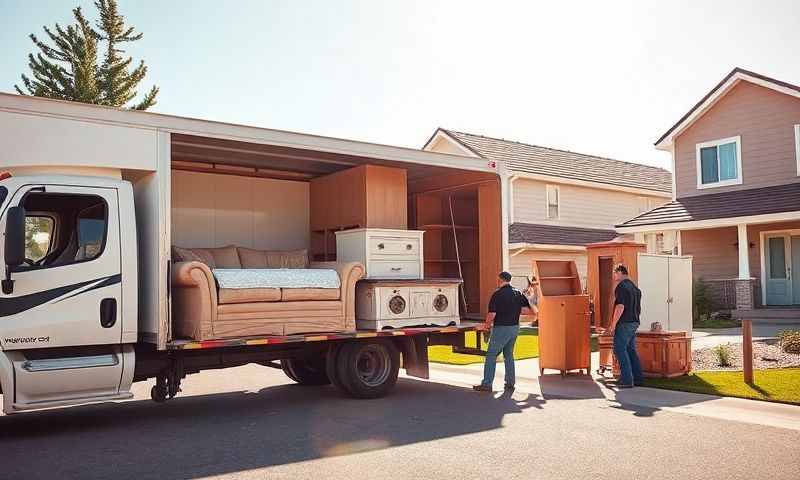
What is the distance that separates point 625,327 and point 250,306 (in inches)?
207

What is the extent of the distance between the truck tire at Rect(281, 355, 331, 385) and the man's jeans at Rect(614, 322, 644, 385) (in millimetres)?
4292

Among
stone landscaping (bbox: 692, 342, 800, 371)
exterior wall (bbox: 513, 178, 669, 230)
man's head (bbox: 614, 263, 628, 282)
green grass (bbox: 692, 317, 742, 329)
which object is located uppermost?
exterior wall (bbox: 513, 178, 669, 230)

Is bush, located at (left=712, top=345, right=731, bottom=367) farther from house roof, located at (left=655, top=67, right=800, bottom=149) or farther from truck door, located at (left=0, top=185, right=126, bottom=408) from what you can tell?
house roof, located at (left=655, top=67, right=800, bottom=149)

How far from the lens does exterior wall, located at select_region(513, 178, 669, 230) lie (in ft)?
89.1

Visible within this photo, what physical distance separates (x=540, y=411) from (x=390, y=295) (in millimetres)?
2429

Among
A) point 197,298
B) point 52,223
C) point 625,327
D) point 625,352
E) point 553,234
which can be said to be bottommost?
point 625,352

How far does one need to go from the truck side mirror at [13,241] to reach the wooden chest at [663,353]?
8.13 m

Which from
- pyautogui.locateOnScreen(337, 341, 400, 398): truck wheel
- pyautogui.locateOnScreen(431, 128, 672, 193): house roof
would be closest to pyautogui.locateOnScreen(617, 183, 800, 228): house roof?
pyautogui.locateOnScreen(431, 128, 672, 193): house roof

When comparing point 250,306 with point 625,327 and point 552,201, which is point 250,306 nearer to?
point 625,327

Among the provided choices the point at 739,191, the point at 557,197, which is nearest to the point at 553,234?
the point at 557,197

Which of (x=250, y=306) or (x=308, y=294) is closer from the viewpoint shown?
(x=250, y=306)

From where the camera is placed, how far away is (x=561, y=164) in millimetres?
30031

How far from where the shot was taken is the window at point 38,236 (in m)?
7.79

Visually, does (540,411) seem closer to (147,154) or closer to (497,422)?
(497,422)
